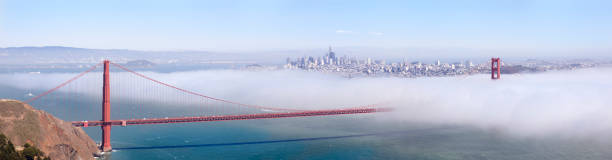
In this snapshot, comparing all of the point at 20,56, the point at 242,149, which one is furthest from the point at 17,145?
the point at 20,56

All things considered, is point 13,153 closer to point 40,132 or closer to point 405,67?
point 40,132

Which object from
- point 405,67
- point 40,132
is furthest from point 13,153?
point 405,67

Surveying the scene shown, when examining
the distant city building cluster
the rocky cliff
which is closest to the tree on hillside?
the rocky cliff

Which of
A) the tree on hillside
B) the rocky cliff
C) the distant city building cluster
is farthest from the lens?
the distant city building cluster

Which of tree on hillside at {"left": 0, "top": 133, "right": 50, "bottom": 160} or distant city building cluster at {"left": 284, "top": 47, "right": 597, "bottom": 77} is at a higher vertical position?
distant city building cluster at {"left": 284, "top": 47, "right": 597, "bottom": 77}

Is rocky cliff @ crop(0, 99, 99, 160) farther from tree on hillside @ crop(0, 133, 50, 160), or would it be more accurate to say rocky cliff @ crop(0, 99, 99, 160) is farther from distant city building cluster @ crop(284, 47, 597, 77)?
distant city building cluster @ crop(284, 47, 597, 77)

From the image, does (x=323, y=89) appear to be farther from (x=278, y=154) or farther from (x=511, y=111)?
(x=278, y=154)

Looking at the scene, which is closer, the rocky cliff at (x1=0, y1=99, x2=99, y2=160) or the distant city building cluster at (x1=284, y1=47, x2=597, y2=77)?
the rocky cliff at (x1=0, y1=99, x2=99, y2=160)
